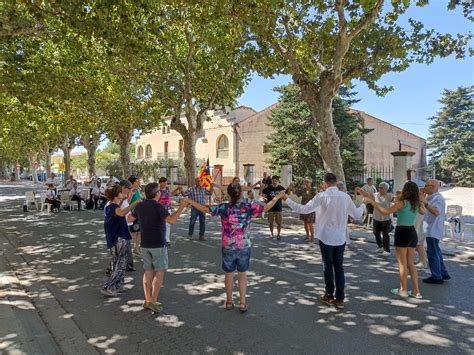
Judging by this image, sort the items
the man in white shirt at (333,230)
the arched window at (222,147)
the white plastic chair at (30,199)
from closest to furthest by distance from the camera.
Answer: the man in white shirt at (333,230) < the white plastic chair at (30,199) < the arched window at (222,147)

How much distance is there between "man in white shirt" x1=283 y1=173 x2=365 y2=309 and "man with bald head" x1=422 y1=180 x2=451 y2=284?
187 centimetres

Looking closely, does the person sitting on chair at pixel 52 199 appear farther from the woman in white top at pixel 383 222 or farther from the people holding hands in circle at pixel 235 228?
the people holding hands in circle at pixel 235 228

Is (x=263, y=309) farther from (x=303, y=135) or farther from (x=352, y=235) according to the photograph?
(x=303, y=135)

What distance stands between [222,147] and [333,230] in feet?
102

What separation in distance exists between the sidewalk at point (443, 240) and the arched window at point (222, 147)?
2053 centimetres

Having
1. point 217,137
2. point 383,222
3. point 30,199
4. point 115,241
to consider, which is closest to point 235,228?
point 115,241

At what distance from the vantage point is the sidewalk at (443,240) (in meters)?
8.89

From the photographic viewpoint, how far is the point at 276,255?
849cm

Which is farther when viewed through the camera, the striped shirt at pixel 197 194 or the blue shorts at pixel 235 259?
the striped shirt at pixel 197 194

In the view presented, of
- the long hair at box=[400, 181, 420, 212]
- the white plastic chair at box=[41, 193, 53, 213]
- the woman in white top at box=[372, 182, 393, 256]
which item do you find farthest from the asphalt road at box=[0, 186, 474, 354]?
the white plastic chair at box=[41, 193, 53, 213]

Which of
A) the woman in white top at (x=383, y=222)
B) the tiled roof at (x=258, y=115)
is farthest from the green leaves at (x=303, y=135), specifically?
the woman in white top at (x=383, y=222)

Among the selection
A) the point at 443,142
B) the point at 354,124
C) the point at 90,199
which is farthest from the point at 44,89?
the point at 443,142

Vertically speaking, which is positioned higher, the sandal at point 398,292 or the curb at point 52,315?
the sandal at point 398,292

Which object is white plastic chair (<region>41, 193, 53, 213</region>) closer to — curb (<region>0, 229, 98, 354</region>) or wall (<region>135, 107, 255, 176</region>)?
curb (<region>0, 229, 98, 354</region>)
